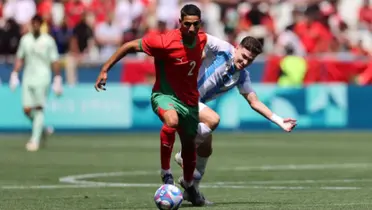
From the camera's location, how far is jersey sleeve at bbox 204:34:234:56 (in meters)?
12.8

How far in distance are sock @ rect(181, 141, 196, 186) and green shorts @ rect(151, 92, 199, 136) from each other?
0.19m

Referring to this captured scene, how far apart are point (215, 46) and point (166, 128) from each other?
1.40m

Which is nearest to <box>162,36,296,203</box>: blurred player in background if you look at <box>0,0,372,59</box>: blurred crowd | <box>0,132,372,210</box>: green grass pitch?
<box>0,132,372,210</box>: green grass pitch

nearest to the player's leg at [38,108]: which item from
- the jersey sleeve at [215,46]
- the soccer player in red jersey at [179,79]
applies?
the jersey sleeve at [215,46]

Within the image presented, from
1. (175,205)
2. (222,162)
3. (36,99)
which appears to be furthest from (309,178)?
(36,99)

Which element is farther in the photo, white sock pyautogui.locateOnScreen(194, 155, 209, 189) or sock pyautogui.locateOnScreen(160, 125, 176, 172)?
white sock pyautogui.locateOnScreen(194, 155, 209, 189)

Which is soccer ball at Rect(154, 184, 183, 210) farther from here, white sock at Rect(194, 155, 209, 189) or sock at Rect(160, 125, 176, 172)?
white sock at Rect(194, 155, 209, 189)

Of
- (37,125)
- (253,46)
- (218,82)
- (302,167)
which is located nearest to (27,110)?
(37,125)

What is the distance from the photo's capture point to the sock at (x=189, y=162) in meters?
12.5

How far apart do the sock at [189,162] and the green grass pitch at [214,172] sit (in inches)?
12.0

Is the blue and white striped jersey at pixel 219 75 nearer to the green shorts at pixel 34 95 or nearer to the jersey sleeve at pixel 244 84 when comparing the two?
the jersey sleeve at pixel 244 84

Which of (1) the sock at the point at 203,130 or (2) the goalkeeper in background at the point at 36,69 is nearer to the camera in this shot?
(1) the sock at the point at 203,130

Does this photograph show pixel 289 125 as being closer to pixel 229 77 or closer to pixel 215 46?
pixel 229 77

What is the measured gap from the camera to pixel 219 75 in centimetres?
1304
